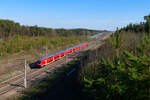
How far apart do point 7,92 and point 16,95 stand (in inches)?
57.6

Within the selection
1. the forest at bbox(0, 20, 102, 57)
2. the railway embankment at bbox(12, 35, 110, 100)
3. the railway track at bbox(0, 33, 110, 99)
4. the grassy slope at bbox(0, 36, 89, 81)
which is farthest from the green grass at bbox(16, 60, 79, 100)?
the forest at bbox(0, 20, 102, 57)

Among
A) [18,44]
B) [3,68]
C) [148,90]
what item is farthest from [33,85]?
[18,44]

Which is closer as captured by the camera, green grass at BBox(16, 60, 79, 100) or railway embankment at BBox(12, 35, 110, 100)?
green grass at BBox(16, 60, 79, 100)

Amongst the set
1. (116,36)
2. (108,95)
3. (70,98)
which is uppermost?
(116,36)

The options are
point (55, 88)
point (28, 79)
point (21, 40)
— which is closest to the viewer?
point (55, 88)

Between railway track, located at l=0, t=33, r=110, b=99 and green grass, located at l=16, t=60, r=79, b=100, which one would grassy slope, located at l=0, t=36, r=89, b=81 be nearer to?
railway track, located at l=0, t=33, r=110, b=99

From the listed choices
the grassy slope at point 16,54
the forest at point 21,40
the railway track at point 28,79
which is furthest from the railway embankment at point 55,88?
the forest at point 21,40

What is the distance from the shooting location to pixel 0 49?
34438mm

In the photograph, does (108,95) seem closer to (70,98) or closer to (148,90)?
(148,90)

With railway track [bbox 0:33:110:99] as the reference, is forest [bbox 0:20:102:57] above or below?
above

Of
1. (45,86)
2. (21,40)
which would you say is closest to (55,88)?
(45,86)

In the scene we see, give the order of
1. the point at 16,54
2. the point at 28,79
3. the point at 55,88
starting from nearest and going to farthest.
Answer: the point at 55,88 < the point at 28,79 < the point at 16,54

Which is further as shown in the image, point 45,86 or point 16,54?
point 16,54

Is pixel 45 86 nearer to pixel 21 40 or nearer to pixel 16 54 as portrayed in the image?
pixel 16 54
